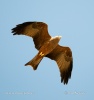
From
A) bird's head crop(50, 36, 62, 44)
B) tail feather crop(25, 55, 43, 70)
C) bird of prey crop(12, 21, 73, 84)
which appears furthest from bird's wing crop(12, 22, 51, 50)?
tail feather crop(25, 55, 43, 70)

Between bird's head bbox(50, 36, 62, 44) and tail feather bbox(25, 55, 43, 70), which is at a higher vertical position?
bird's head bbox(50, 36, 62, 44)

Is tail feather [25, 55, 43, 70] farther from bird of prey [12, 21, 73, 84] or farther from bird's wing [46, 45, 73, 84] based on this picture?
bird's wing [46, 45, 73, 84]

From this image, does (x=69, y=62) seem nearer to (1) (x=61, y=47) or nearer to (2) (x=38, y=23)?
(1) (x=61, y=47)

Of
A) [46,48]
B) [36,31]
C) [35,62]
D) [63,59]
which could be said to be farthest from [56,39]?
[63,59]

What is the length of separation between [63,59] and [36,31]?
1712 millimetres

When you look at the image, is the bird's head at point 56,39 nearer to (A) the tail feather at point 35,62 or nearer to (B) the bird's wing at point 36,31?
(B) the bird's wing at point 36,31

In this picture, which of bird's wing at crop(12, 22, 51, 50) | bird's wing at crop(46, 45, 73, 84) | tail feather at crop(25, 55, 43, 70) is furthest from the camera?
bird's wing at crop(46, 45, 73, 84)

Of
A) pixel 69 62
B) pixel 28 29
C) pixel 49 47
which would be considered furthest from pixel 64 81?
pixel 28 29

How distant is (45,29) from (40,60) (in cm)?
133

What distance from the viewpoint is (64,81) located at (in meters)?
13.7

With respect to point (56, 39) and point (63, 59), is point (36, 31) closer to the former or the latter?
point (56, 39)

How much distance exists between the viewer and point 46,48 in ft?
42.4

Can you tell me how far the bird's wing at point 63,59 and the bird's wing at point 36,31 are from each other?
0.70 meters

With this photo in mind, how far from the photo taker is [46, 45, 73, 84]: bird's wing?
13.7m
